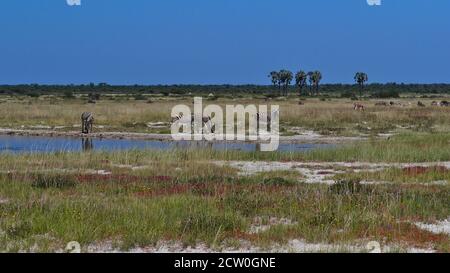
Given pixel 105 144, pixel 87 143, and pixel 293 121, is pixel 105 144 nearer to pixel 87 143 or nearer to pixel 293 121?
pixel 87 143

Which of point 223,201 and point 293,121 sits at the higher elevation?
point 223,201

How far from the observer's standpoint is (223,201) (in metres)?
12.1

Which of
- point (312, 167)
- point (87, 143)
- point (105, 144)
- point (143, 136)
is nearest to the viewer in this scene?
point (312, 167)

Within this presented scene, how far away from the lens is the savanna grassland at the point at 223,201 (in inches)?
373

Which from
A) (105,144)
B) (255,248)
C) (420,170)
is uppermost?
(255,248)

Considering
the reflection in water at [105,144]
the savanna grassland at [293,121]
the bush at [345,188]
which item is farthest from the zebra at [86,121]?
the bush at [345,188]

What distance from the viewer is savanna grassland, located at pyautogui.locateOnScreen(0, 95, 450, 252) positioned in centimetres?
948

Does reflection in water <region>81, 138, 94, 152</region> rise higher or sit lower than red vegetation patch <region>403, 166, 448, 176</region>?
lower

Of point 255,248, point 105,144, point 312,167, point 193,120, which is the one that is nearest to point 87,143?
point 105,144

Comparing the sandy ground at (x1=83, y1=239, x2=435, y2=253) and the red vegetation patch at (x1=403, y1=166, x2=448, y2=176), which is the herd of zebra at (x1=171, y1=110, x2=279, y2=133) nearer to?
the red vegetation patch at (x1=403, y1=166, x2=448, y2=176)

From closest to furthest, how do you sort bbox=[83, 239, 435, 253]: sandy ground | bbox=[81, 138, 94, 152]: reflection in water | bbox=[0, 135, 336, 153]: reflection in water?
bbox=[83, 239, 435, 253]: sandy ground → bbox=[81, 138, 94, 152]: reflection in water → bbox=[0, 135, 336, 153]: reflection in water

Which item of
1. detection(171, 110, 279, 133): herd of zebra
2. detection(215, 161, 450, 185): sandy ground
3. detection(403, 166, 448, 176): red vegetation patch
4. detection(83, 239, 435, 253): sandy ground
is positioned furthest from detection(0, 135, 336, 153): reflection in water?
detection(83, 239, 435, 253): sandy ground

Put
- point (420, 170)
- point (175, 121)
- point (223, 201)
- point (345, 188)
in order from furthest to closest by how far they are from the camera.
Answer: point (175, 121)
point (420, 170)
point (345, 188)
point (223, 201)
